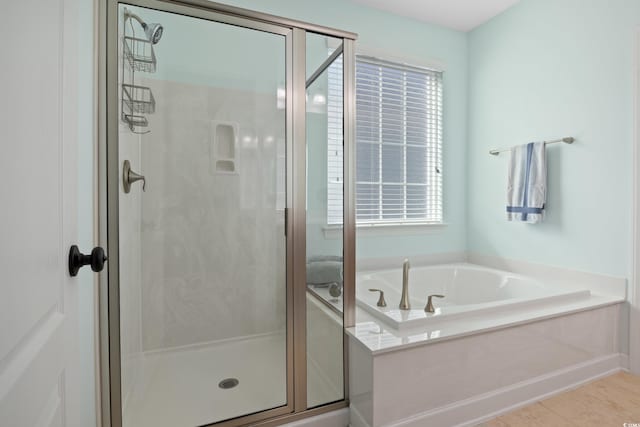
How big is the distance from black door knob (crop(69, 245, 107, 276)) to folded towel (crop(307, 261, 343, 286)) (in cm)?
103

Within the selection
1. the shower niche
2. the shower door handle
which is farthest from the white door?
the shower niche

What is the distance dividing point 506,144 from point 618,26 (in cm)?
98

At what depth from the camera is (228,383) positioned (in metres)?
1.91

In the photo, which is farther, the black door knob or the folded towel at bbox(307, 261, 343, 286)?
the folded towel at bbox(307, 261, 343, 286)

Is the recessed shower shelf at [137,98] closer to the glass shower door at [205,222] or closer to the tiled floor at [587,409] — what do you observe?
the glass shower door at [205,222]

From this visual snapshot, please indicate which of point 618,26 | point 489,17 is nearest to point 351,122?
point 618,26

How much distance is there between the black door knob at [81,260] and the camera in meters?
0.72

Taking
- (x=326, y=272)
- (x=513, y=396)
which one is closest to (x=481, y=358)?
(x=513, y=396)

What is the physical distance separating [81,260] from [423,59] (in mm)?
3022

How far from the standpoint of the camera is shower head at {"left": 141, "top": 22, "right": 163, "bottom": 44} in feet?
5.39

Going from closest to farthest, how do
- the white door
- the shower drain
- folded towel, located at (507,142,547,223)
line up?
the white door, the shower drain, folded towel, located at (507,142,547,223)

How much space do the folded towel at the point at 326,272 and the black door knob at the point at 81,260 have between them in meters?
1.03

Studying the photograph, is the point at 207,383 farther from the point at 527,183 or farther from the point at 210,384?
the point at 527,183

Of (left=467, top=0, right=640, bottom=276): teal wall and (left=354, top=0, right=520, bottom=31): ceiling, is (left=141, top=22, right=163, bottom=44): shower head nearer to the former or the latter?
(left=354, top=0, right=520, bottom=31): ceiling
